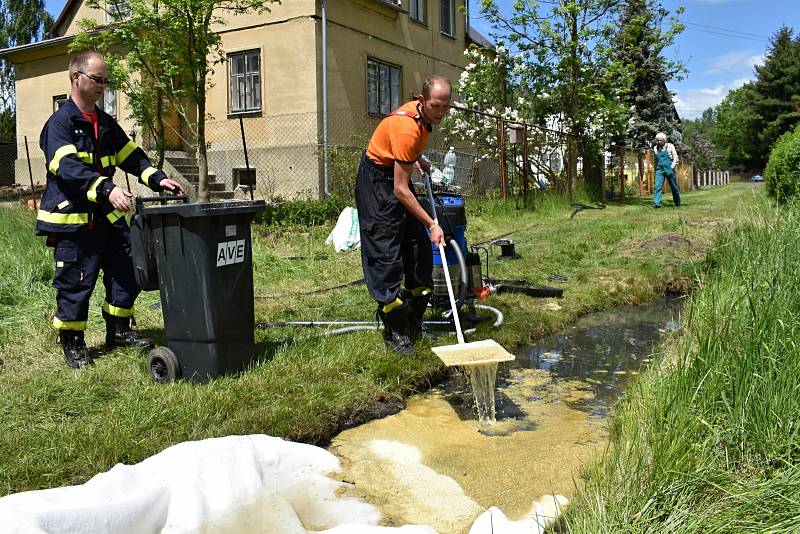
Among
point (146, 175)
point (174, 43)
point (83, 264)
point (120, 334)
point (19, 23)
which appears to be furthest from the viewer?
point (19, 23)

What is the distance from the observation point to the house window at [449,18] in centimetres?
2102

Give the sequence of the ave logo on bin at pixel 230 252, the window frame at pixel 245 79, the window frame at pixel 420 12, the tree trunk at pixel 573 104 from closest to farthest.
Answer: the ave logo on bin at pixel 230 252 → the window frame at pixel 245 79 → the tree trunk at pixel 573 104 → the window frame at pixel 420 12

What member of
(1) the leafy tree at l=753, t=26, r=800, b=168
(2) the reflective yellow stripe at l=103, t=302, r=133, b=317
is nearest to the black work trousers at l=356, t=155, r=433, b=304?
(2) the reflective yellow stripe at l=103, t=302, r=133, b=317

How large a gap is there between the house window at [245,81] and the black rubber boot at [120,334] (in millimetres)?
11939

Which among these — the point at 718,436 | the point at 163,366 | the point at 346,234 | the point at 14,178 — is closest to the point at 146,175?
the point at 163,366

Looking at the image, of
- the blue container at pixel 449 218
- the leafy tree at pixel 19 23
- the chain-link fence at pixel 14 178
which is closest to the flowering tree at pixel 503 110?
the chain-link fence at pixel 14 178

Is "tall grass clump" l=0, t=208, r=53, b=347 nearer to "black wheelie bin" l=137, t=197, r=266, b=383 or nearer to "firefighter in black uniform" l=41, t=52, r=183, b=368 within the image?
"firefighter in black uniform" l=41, t=52, r=183, b=368

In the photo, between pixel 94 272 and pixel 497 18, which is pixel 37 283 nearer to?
pixel 94 272

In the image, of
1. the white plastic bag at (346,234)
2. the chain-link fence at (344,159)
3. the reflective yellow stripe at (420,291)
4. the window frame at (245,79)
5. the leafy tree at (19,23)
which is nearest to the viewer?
the reflective yellow stripe at (420,291)

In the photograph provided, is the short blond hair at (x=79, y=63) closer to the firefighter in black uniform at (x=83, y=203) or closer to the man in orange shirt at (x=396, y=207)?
the firefighter in black uniform at (x=83, y=203)

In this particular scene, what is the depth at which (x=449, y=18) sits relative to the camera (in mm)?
21297

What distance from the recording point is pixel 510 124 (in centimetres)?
1560

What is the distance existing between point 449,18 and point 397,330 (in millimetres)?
18507

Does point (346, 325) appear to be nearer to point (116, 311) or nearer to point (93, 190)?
point (116, 311)
